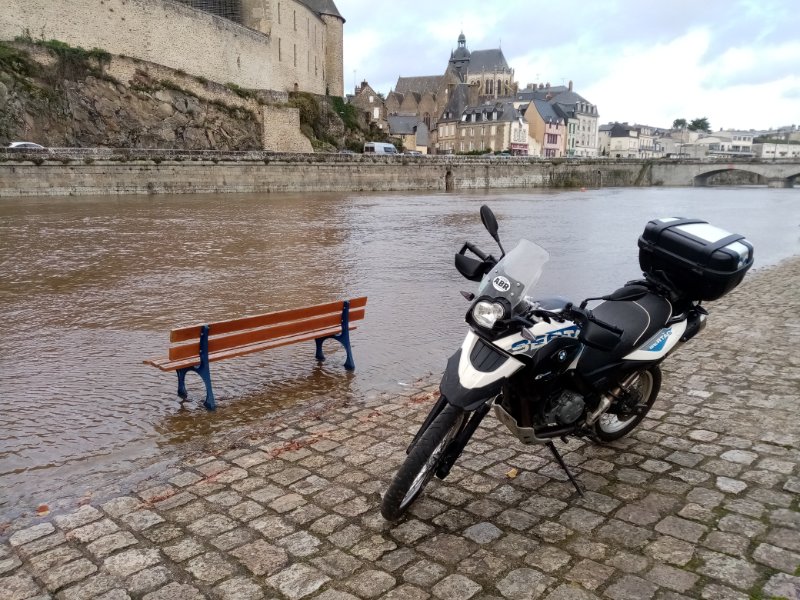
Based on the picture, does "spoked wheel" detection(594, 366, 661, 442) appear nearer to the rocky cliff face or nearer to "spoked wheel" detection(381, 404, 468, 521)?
"spoked wheel" detection(381, 404, 468, 521)

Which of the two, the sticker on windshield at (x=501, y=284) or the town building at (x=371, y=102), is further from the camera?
the town building at (x=371, y=102)

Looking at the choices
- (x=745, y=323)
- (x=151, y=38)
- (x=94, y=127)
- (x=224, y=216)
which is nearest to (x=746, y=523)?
(x=745, y=323)

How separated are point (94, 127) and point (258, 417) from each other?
41.0 m

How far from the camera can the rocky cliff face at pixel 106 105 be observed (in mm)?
36594

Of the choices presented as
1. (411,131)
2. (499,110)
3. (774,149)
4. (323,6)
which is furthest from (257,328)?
(774,149)

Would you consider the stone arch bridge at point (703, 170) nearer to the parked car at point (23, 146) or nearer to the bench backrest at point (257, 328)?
the parked car at point (23, 146)

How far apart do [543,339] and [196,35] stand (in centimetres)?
5218

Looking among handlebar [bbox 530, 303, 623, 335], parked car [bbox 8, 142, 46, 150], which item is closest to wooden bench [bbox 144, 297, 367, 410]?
handlebar [bbox 530, 303, 623, 335]

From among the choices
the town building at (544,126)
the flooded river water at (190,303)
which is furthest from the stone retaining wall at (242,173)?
the town building at (544,126)

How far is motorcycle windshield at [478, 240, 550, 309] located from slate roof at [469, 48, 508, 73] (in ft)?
328

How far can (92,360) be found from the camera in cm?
648

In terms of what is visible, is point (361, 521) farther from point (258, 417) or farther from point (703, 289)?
point (703, 289)

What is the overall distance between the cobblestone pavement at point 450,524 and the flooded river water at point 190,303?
0.70m

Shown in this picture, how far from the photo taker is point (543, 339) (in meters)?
3.15
